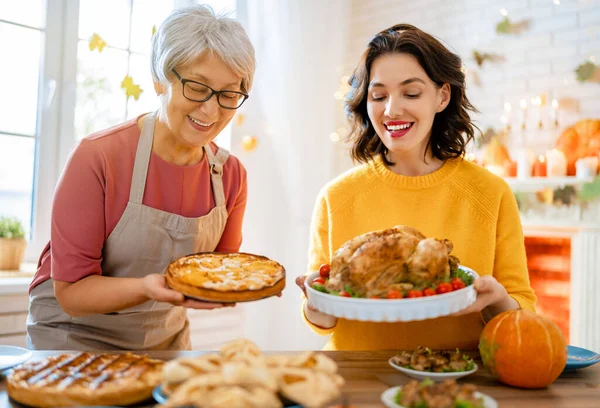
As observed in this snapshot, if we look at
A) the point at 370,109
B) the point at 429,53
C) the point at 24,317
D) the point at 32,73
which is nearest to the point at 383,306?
the point at 370,109

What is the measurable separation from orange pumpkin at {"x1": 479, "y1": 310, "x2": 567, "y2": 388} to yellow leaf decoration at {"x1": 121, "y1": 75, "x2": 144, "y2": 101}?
323 cm

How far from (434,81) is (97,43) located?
2.62 metres

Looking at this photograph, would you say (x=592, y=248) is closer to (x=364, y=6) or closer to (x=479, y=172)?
(x=479, y=172)

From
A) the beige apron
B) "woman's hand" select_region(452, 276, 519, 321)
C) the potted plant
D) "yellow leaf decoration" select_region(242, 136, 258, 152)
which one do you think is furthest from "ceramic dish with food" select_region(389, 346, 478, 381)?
"yellow leaf decoration" select_region(242, 136, 258, 152)

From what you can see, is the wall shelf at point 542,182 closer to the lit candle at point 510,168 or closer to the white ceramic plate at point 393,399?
the lit candle at point 510,168

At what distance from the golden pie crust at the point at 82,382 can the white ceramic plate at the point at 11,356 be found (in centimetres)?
15

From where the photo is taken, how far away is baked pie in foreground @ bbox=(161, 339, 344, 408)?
3.22 ft

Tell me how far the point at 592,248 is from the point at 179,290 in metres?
3.47

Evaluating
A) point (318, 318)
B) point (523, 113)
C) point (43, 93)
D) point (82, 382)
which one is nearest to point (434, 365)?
point (318, 318)

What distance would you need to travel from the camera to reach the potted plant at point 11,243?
3.43 m

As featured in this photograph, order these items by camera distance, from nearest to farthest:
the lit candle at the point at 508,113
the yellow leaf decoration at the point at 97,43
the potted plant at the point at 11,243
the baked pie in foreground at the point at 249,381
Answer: the baked pie in foreground at the point at 249,381 < the potted plant at the point at 11,243 < the yellow leaf decoration at the point at 97,43 < the lit candle at the point at 508,113

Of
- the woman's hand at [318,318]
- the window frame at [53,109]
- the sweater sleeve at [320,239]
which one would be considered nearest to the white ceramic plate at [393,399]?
the woman's hand at [318,318]

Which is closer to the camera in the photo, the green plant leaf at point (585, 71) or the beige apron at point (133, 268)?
the beige apron at point (133, 268)

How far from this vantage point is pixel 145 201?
78.9 inches
